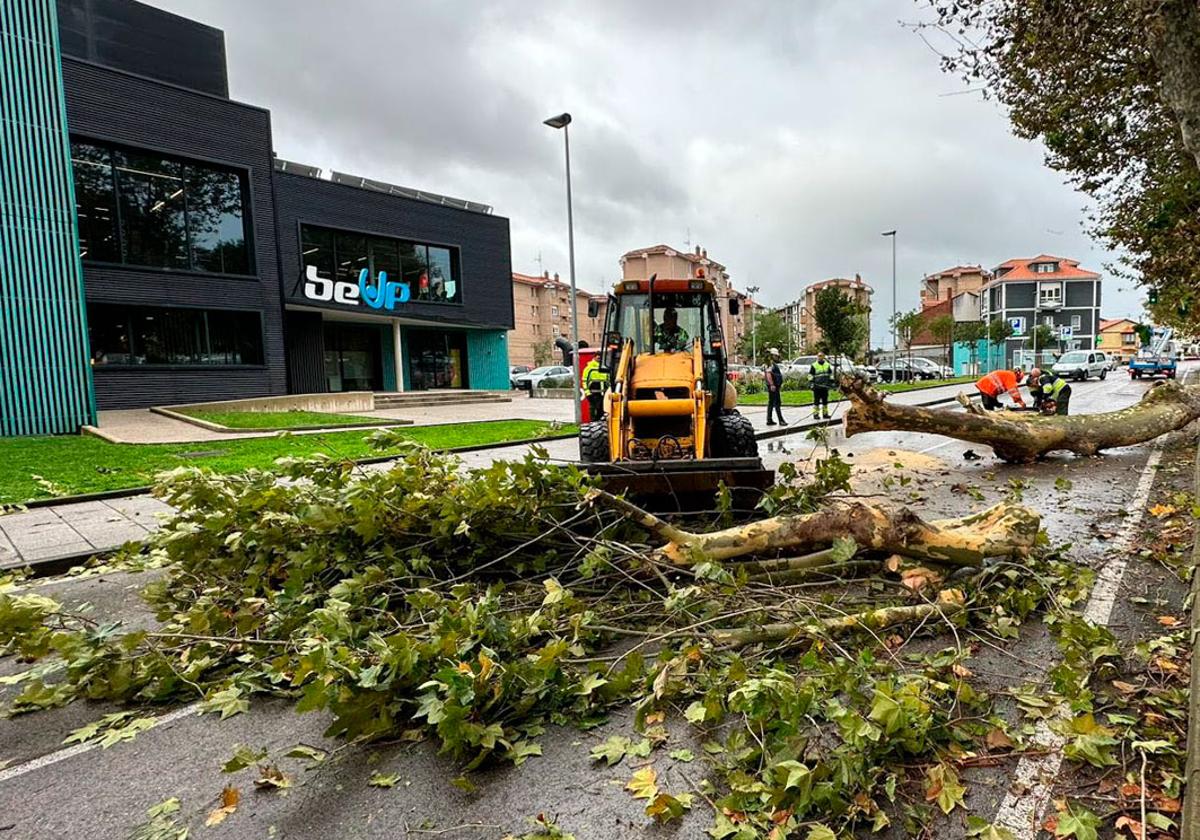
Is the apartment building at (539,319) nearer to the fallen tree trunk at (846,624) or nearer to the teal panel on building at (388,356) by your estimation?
the teal panel on building at (388,356)

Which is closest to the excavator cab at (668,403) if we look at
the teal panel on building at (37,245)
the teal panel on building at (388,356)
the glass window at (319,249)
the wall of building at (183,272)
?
the teal panel on building at (37,245)

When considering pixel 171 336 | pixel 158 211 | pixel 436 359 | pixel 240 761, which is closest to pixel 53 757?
pixel 240 761

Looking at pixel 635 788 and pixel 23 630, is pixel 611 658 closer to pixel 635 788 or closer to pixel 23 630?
pixel 635 788

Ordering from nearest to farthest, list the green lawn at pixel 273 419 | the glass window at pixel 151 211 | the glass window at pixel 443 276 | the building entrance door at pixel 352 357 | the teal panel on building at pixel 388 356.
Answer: the green lawn at pixel 273 419, the glass window at pixel 151 211, the building entrance door at pixel 352 357, the teal panel on building at pixel 388 356, the glass window at pixel 443 276

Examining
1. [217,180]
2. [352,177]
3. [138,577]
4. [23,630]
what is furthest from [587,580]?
[352,177]

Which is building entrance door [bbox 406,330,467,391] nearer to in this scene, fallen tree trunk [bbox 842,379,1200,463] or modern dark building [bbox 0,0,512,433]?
modern dark building [bbox 0,0,512,433]

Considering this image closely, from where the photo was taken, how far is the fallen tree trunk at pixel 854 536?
13.4ft

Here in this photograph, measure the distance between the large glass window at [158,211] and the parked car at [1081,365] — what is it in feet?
135

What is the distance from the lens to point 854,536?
4125 mm

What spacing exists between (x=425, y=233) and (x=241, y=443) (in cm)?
1785

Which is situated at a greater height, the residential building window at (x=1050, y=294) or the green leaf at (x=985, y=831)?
the residential building window at (x=1050, y=294)

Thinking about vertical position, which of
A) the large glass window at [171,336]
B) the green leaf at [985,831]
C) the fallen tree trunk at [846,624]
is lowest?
the green leaf at [985,831]

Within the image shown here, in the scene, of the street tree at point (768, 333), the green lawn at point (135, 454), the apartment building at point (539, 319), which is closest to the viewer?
the green lawn at point (135, 454)

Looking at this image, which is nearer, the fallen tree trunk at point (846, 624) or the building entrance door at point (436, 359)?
the fallen tree trunk at point (846, 624)
